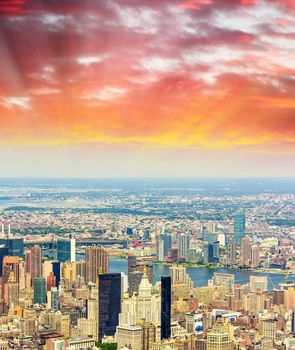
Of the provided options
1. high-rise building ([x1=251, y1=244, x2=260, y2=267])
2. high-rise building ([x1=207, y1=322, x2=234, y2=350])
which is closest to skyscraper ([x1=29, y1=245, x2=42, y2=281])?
high-rise building ([x1=251, y1=244, x2=260, y2=267])

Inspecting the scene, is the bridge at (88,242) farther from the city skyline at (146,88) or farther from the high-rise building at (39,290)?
the city skyline at (146,88)

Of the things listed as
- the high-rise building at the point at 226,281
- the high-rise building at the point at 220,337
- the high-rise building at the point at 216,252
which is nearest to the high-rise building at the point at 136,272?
the high-rise building at the point at 226,281

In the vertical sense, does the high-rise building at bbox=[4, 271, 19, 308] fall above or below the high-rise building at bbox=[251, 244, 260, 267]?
below

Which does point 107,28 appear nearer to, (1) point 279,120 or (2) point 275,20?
(2) point 275,20

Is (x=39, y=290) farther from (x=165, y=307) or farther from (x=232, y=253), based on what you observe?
(x=232, y=253)

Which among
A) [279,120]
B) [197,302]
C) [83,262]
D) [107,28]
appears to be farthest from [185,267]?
[107,28]

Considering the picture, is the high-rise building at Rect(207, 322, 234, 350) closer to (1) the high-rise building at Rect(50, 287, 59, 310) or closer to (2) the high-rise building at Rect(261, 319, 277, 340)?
(2) the high-rise building at Rect(261, 319, 277, 340)
